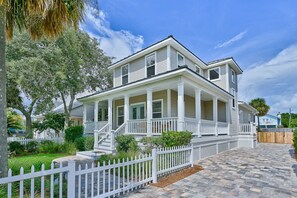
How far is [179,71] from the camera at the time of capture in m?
10.1

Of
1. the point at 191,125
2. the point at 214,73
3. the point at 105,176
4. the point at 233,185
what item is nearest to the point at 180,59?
the point at 214,73

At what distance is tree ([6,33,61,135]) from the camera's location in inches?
608

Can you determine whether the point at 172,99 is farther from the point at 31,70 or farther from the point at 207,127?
the point at 31,70

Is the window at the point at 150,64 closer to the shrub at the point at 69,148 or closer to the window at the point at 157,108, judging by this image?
the window at the point at 157,108

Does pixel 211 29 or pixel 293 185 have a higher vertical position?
pixel 211 29

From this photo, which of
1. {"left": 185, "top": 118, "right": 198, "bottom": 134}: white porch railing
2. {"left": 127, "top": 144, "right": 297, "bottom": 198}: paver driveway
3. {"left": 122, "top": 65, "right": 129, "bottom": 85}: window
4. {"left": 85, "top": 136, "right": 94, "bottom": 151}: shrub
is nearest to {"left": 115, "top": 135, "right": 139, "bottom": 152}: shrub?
{"left": 185, "top": 118, "right": 198, "bottom": 134}: white porch railing

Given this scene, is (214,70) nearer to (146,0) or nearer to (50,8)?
(146,0)

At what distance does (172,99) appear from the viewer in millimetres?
14141

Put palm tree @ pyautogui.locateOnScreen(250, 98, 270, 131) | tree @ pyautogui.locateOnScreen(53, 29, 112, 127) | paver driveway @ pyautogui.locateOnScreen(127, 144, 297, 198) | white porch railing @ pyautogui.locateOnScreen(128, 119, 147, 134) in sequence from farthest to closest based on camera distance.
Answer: palm tree @ pyautogui.locateOnScreen(250, 98, 270, 131) → tree @ pyautogui.locateOnScreen(53, 29, 112, 127) → white porch railing @ pyautogui.locateOnScreen(128, 119, 147, 134) → paver driveway @ pyautogui.locateOnScreen(127, 144, 297, 198)

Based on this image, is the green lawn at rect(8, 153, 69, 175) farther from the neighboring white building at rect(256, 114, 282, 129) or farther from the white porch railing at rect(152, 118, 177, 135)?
the neighboring white building at rect(256, 114, 282, 129)

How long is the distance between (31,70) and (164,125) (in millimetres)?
11660

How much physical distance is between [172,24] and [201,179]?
45.7 ft

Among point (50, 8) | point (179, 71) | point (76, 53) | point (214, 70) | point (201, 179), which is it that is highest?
point (76, 53)

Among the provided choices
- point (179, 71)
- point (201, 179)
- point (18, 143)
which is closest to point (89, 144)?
point (18, 143)
